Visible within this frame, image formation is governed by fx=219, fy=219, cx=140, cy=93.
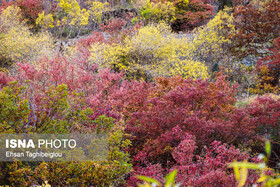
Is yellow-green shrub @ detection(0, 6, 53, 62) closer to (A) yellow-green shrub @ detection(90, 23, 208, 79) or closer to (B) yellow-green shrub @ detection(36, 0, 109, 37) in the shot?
(A) yellow-green shrub @ detection(90, 23, 208, 79)

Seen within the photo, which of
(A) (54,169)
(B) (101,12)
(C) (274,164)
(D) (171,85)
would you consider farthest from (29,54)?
(C) (274,164)

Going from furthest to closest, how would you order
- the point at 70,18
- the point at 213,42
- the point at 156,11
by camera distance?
the point at 70,18 → the point at 156,11 → the point at 213,42

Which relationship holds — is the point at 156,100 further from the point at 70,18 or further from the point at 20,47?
the point at 70,18

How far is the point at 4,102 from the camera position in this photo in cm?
343

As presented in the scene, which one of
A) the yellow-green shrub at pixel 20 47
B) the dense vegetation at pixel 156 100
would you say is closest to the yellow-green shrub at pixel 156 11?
the dense vegetation at pixel 156 100

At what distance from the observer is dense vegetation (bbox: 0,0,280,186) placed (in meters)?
3.46

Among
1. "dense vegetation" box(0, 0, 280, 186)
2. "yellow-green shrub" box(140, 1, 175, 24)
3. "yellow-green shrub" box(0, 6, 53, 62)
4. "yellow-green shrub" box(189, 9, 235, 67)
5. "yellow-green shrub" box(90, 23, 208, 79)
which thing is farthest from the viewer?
"yellow-green shrub" box(140, 1, 175, 24)

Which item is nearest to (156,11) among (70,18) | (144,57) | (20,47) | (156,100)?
(144,57)

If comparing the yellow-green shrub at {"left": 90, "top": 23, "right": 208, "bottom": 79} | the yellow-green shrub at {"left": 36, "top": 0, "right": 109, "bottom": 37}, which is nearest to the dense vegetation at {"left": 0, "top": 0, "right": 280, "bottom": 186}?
the yellow-green shrub at {"left": 90, "top": 23, "right": 208, "bottom": 79}

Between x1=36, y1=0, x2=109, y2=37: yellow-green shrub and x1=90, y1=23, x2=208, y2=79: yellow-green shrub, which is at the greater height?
x1=36, y1=0, x2=109, y2=37: yellow-green shrub

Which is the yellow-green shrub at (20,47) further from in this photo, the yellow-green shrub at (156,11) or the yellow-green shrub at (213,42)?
the yellow-green shrub at (213,42)

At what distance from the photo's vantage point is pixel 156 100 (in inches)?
205

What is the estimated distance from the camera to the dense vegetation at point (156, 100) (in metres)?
3.46

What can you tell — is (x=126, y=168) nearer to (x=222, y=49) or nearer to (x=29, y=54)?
(x=222, y=49)
